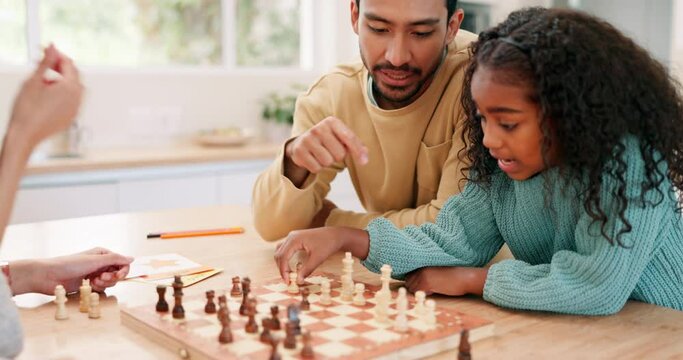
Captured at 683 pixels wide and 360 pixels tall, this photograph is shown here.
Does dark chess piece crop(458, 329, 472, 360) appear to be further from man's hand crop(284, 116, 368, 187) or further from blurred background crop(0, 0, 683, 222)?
blurred background crop(0, 0, 683, 222)

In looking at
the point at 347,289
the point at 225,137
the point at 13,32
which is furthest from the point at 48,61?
the point at 13,32

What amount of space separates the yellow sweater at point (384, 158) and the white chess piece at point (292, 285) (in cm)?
43

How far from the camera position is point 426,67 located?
1.84 m

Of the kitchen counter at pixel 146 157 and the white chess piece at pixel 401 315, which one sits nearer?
the white chess piece at pixel 401 315

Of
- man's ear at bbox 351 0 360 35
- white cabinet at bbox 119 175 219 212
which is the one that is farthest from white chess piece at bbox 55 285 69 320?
white cabinet at bbox 119 175 219 212

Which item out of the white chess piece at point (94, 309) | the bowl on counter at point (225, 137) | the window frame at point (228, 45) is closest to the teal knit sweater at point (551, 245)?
the white chess piece at point (94, 309)

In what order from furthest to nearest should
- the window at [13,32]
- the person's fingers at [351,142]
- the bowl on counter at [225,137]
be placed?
the bowl on counter at [225,137]
the window at [13,32]
the person's fingers at [351,142]

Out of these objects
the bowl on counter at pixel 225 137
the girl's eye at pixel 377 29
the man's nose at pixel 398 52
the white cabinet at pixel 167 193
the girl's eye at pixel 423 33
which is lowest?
the white cabinet at pixel 167 193

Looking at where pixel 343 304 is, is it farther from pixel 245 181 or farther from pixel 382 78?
pixel 245 181

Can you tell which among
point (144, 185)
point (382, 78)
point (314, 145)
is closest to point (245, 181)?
point (144, 185)

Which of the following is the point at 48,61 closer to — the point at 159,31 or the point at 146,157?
the point at 146,157

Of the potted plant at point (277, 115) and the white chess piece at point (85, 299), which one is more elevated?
the potted plant at point (277, 115)

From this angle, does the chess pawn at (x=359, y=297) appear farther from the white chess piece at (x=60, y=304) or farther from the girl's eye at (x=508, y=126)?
the white chess piece at (x=60, y=304)

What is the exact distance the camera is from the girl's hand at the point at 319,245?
58.6 inches
